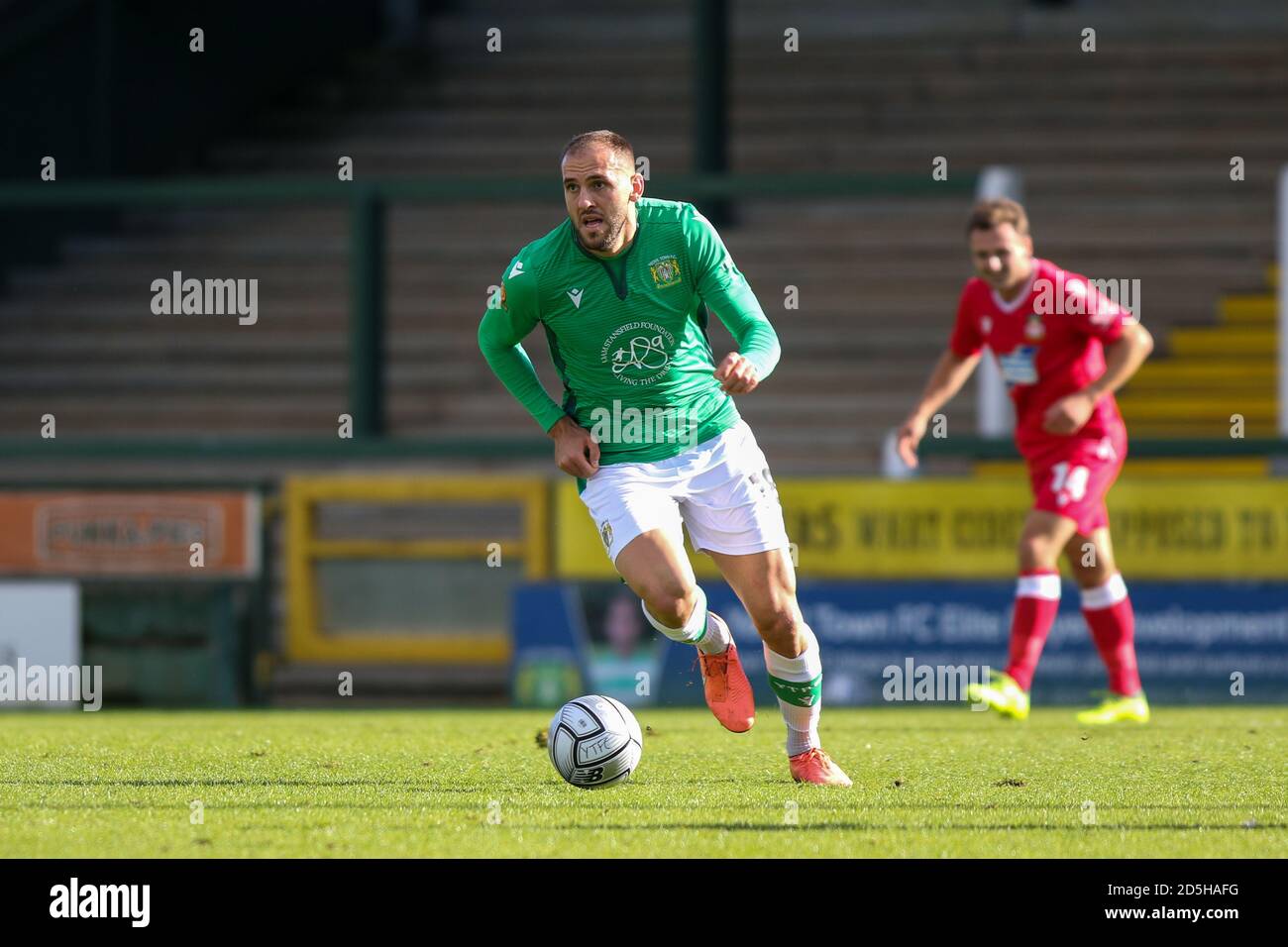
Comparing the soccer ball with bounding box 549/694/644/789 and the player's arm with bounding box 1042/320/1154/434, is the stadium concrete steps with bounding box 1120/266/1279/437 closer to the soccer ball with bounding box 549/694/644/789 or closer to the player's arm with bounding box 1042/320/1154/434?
the player's arm with bounding box 1042/320/1154/434

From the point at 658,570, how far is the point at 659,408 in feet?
1.63

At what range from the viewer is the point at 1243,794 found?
19.1 feet

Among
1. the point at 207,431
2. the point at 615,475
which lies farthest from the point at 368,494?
the point at 615,475

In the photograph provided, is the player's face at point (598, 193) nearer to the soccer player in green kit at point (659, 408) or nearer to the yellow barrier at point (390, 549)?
the soccer player in green kit at point (659, 408)

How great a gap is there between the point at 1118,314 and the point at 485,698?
5.00m

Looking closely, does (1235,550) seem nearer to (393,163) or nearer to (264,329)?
(264,329)

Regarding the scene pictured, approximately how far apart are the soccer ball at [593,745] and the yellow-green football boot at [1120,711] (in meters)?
3.25

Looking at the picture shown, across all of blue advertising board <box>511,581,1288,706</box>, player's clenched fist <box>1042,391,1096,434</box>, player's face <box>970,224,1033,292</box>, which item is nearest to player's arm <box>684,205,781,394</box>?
player's clenched fist <box>1042,391,1096,434</box>

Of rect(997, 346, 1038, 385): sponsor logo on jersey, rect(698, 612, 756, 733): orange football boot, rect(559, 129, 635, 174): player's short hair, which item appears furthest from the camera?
rect(997, 346, 1038, 385): sponsor logo on jersey

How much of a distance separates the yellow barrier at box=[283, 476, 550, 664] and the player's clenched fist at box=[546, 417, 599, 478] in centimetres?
554

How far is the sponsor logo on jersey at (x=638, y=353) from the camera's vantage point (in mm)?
5941

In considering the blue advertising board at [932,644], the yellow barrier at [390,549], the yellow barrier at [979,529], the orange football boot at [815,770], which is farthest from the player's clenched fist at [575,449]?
the yellow barrier at [390,549]

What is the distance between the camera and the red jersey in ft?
26.6

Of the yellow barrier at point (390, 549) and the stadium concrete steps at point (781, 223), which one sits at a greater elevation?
the stadium concrete steps at point (781, 223)
